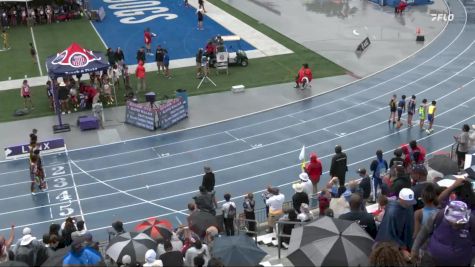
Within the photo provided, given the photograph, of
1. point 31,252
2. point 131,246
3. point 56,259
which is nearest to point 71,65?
point 131,246

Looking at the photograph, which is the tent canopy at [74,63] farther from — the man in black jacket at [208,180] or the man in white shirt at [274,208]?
the man in white shirt at [274,208]

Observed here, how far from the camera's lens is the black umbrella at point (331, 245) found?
9047 millimetres

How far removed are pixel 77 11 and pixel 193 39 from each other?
10588 mm

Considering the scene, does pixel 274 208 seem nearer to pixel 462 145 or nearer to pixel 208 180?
pixel 208 180

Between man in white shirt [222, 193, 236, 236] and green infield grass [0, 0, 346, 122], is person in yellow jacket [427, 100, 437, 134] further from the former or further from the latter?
man in white shirt [222, 193, 236, 236]

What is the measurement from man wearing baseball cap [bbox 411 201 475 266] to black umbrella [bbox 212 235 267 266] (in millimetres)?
3064

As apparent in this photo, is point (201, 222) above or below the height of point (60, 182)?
Result: above

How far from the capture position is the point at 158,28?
40.4 meters

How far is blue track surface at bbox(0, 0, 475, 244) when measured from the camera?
63.2 ft

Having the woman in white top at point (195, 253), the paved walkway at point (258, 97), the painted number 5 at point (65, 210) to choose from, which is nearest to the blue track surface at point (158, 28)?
the paved walkway at point (258, 97)

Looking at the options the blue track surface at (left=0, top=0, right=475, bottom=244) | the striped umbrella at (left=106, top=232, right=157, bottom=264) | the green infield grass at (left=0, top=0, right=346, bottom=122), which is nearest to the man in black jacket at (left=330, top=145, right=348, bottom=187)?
the blue track surface at (left=0, top=0, right=475, bottom=244)

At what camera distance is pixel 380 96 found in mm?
27578

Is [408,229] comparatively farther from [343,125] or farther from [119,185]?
[343,125]

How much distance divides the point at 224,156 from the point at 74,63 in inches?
293
